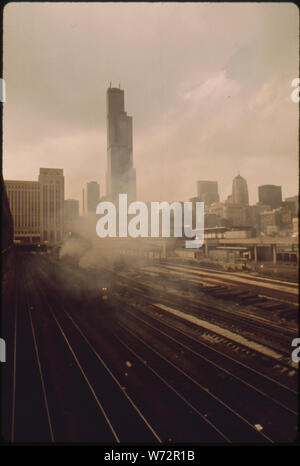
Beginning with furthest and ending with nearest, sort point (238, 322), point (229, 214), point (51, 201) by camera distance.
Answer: point (229, 214), point (51, 201), point (238, 322)

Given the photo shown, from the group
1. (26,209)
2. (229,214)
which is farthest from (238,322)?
(229,214)

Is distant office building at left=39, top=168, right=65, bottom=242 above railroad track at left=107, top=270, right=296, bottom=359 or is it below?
above

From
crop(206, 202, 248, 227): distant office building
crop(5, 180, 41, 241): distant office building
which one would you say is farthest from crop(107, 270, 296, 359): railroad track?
crop(206, 202, 248, 227): distant office building

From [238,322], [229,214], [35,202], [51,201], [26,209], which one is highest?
[229,214]

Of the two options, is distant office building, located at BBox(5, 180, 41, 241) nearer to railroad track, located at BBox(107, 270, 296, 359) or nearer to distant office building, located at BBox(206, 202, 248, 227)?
railroad track, located at BBox(107, 270, 296, 359)

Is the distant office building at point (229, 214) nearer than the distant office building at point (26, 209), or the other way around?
the distant office building at point (26, 209)

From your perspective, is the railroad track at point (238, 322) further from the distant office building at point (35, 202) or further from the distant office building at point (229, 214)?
the distant office building at point (229, 214)

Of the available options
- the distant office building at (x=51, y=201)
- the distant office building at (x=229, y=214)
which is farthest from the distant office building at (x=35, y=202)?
the distant office building at (x=229, y=214)

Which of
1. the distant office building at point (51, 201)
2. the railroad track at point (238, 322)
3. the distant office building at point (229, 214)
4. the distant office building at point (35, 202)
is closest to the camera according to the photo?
the railroad track at point (238, 322)

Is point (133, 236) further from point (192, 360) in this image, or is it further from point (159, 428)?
point (159, 428)

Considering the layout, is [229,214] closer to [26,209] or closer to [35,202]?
[35,202]
